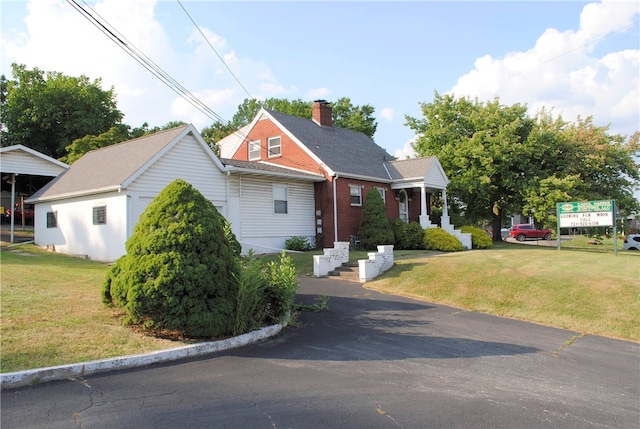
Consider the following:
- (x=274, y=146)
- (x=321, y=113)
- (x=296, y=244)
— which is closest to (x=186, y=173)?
(x=296, y=244)

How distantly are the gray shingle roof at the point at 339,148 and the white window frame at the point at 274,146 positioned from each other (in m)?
1.02

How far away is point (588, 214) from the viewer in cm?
1845

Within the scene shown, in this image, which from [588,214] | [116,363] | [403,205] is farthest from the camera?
[403,205]

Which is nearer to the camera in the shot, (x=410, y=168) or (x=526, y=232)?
(x=410, y=168)

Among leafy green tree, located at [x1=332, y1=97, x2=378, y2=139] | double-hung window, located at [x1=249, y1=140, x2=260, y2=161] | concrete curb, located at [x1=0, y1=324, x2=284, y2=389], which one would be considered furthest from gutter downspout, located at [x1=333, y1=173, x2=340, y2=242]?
leafy green tree, located at [x1=332, y1=97, x2=378, y2=139]

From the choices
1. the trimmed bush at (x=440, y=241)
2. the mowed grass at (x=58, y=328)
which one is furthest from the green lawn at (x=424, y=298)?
the trimmed bush at (x=440, y=241)

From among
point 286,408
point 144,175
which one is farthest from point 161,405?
point 144,175

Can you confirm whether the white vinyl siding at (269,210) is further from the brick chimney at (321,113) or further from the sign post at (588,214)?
the sign post at (588,214)

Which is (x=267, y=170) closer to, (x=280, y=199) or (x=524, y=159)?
(x=280, y=199)

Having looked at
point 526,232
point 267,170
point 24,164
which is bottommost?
point 526,232

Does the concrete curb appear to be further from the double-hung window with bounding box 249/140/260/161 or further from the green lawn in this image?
the double-hung window with bounding box 249/140/260/161

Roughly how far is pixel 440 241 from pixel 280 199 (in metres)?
7.75

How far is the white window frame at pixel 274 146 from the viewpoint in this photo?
24.5 m

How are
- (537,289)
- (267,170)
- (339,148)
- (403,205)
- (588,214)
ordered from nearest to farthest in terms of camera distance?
(537,289) < (588,214) < (267,170) < (339,148) < (403,205)
